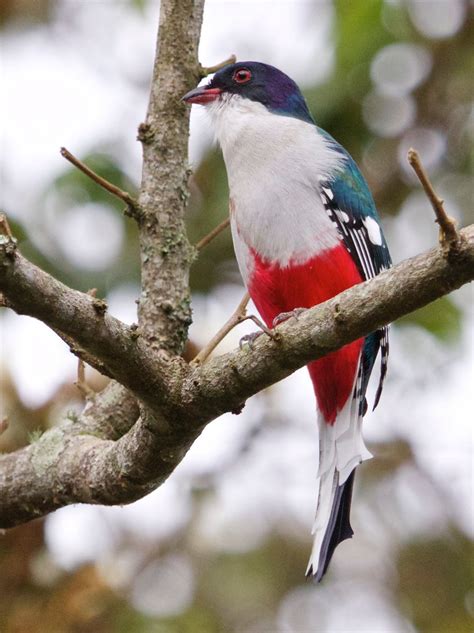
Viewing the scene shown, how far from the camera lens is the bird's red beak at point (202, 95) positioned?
11.5 ft

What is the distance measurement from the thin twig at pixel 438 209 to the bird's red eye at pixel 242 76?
231cm

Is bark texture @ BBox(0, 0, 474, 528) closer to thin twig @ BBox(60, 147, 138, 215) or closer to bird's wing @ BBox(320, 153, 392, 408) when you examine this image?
thin twig @ BBox(60, 147, 138, 215)

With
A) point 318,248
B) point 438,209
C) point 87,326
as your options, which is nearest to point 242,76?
point 318,248

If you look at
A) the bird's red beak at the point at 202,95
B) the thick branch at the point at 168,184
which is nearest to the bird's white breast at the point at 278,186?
the bird's red beak at the point at 202,95

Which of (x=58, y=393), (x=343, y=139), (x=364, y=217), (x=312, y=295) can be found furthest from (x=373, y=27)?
(x=58, y=393)

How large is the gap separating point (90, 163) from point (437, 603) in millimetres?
2748

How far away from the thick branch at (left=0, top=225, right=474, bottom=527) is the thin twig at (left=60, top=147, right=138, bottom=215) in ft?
2.05

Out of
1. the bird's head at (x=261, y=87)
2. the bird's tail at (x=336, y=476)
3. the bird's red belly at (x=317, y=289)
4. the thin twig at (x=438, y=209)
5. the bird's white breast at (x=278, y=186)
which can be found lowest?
the bird's tail at (x=336, y=476)

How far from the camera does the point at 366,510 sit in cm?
580

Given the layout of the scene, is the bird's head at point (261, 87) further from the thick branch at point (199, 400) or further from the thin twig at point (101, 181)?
the thick branch at point (199, 400)

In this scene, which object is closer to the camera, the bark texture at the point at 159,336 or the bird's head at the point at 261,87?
Answer: the bark texture at the point at 159,336

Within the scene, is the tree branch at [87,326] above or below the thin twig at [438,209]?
below

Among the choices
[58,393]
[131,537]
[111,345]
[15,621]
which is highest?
[111,345]

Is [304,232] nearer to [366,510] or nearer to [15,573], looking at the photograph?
[15,573]
